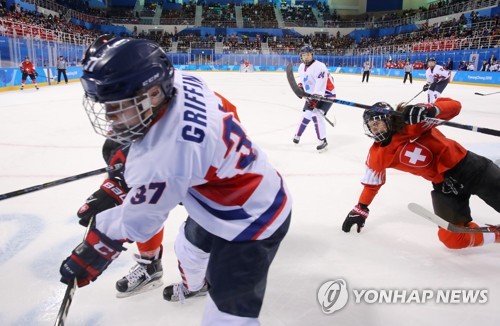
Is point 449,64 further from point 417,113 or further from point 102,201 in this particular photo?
point 102,201

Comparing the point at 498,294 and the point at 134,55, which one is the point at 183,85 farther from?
the point at 498,294

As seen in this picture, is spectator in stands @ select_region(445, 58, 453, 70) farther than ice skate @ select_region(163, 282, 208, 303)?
Yes

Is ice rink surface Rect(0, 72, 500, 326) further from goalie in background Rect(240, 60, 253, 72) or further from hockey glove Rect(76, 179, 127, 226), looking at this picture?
goalie in background Rect(240, 60, 253, 72)

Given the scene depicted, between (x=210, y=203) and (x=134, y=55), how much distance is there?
1.76 feet

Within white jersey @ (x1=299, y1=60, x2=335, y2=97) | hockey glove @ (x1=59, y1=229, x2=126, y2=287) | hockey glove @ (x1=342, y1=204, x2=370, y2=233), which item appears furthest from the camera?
white jersey @ (x1=299, y1=60, x2=335, y2=97)

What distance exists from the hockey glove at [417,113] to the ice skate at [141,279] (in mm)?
1675

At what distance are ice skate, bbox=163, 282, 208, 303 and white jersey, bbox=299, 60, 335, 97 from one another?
383cm

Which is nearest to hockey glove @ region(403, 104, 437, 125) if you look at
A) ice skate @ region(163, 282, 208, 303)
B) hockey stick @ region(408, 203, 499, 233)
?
hockey stick @ region(408, 203, 499, 233)

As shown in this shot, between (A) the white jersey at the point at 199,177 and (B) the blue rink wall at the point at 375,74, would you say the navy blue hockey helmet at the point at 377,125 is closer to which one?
(A) the white jersey at the point at 199,177

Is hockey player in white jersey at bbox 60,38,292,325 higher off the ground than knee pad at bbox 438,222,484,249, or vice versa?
hockey player in white jersey at bbox 60,38,292,325

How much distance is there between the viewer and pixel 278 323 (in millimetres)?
1713

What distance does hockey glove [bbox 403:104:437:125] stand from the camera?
2.15 meters

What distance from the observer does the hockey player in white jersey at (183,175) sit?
42.3 inches

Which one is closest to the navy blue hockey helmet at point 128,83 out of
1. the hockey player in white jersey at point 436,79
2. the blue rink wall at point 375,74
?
the blue rink wall at point 375,74
